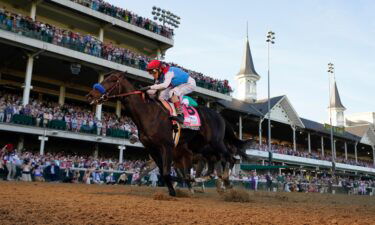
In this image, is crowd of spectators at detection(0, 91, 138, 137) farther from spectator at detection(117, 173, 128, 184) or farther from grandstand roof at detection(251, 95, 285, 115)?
grandstand roof at detection(251, 95, 285, 115)

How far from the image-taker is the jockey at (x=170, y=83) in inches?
358

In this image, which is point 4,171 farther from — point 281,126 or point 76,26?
point 281,126

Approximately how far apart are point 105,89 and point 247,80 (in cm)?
6078

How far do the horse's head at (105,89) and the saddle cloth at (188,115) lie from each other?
3.83ft

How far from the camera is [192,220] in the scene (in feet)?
16.5

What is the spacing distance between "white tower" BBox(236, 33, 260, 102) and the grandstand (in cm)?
2443

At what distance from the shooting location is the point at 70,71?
98.8 feet

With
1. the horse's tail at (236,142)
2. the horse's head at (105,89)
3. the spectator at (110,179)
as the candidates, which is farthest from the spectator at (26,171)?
the horse's head at (105,89)

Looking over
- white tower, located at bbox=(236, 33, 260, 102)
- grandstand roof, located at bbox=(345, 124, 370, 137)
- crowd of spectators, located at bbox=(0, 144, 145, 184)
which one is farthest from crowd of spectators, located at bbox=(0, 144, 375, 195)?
grandstand roof, located at bbox=(345, 124, 370, 137)

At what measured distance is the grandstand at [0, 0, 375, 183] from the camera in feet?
78.5

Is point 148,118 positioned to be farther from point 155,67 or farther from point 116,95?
point 155,67

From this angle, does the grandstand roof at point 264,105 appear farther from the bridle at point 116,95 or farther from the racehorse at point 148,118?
the bridle at point 116,95

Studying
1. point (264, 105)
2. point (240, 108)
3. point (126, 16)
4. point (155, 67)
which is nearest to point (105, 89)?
point (155, 67)

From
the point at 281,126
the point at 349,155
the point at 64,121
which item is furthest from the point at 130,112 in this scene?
the point at 349,155
